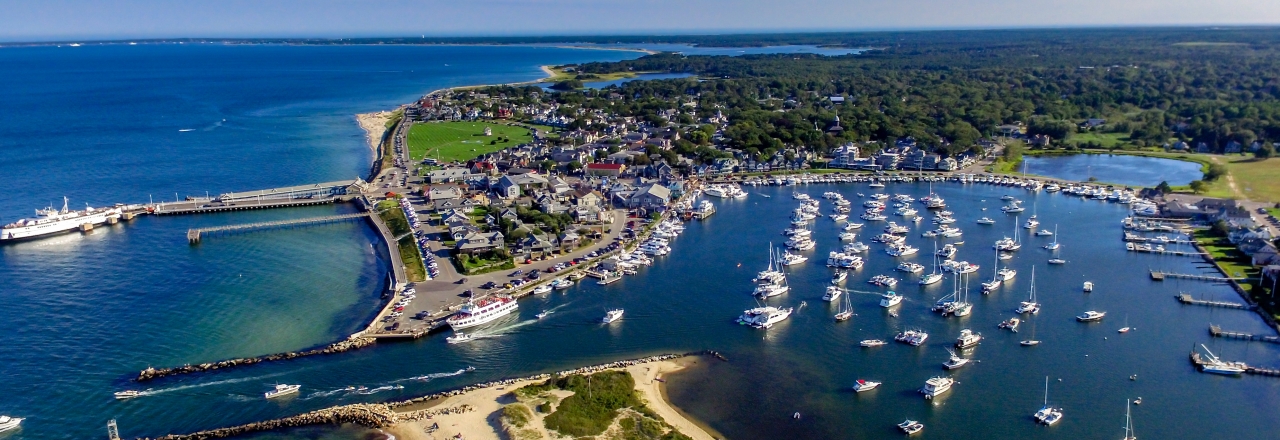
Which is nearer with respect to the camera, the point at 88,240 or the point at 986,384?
the point at 986,384

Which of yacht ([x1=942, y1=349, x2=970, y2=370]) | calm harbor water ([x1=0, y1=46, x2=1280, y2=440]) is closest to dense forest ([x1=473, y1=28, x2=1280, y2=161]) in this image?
calm harbor water ([x1=0, y1=46, x2=1280, y2=440])

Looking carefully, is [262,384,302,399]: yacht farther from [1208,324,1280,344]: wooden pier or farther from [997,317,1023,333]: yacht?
[1208,324,1280,344]: wooden pier

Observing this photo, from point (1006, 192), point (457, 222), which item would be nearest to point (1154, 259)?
point (1006, 192)

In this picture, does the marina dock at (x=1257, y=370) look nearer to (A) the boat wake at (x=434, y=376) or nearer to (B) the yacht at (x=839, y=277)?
(B) the yacht at (x=839, y=277)

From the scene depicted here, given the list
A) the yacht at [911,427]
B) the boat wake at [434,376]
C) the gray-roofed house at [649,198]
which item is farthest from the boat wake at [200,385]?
the gray-roofed house at [649,198]

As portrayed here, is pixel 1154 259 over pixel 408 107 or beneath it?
beneath

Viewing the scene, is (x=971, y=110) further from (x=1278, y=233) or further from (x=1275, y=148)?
(x=1278, y=233)

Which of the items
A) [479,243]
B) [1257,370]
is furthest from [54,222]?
[1257,370]
